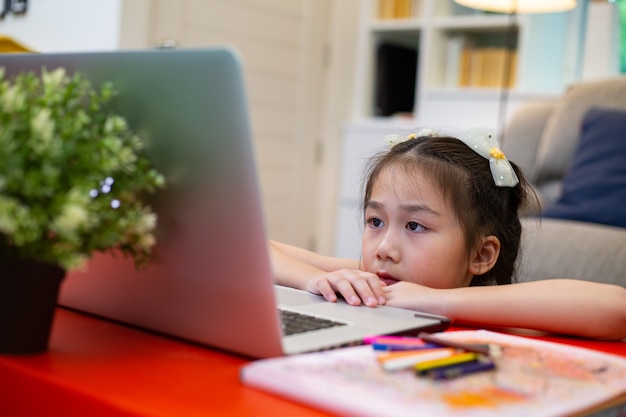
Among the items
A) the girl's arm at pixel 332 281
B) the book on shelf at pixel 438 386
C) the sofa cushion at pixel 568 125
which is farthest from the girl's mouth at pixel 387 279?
the sofa cushion at pixel 568 125

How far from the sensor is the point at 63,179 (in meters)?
0.56

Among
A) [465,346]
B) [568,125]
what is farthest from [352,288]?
[568,125]

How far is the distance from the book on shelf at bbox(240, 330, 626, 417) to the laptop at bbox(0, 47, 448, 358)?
5 cm

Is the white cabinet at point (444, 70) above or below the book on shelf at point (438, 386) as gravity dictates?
above

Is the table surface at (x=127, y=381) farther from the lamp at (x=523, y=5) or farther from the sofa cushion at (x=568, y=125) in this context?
the lamp at (x=523, y=5)

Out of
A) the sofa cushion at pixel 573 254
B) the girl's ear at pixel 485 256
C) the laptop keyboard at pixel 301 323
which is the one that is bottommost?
the sofa cushion at pixel 573 254

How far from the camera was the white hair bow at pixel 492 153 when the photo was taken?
1.25 meters

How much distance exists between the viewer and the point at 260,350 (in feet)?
2.14

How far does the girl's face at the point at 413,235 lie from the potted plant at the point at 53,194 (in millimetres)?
598

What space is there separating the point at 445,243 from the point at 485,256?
0.12 metres

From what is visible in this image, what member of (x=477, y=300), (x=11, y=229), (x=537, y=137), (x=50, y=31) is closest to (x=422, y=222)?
(x=477, y=300)

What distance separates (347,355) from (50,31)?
131 inches

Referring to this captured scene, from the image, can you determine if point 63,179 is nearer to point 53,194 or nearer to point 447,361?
point 53,194

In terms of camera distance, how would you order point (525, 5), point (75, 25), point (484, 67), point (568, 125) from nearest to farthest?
point (568, 125)
point (525, 5)
point (75, 25)
point (484, 67)
